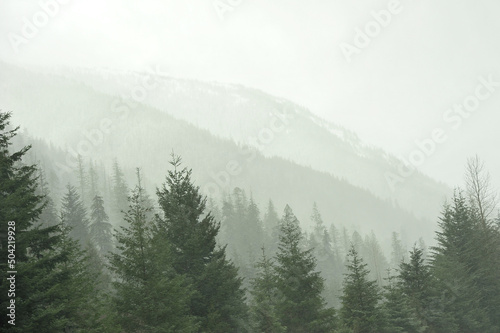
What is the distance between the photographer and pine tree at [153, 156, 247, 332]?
2044 cm

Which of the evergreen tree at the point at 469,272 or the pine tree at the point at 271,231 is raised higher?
the pine tree at the point at 271,231

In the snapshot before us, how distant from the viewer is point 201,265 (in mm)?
21094

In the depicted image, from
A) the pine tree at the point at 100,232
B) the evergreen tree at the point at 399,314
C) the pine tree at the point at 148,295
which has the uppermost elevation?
the pine tree at the point at 100,232

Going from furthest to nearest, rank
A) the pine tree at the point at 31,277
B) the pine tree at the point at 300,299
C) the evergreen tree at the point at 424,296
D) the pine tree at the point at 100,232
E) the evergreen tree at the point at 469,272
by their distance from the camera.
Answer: the pine tree at the point at 100,232 → the evergreen tree at the point at 469,272 → the evergreen tree at the point at 424,296 → the pine tree at the point at 300,299 → the pine tree at the point at 31,277

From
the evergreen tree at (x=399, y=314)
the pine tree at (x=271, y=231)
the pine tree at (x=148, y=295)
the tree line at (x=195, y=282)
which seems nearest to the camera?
the tree line at (x=195, y=282)

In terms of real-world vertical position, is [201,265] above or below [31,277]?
above

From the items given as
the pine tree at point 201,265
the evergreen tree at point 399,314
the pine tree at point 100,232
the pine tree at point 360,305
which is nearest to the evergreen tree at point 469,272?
the evergreen tree at point 399,314

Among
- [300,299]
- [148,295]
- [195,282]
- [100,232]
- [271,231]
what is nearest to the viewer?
[148,295]

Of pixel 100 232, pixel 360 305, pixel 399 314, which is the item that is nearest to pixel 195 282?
pixel 360 305

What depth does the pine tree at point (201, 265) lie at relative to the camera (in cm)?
2044

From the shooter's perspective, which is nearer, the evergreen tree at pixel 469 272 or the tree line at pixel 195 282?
the tree line at pixel 195 282

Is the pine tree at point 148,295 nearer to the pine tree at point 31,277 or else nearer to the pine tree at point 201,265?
the pine tree at point 31,277

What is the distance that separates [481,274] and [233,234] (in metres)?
58.2

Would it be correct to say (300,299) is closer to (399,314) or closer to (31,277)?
(399,314)
